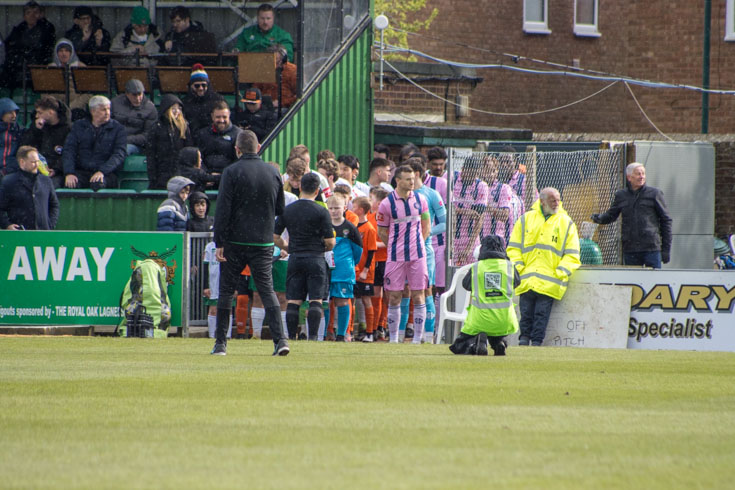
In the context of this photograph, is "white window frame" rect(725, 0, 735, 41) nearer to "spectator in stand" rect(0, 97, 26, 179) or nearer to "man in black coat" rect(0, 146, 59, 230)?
"spectator in stand" rect(0, 97, 26, 179)

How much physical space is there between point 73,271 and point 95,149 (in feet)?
9.39

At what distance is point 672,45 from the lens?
33.7 m

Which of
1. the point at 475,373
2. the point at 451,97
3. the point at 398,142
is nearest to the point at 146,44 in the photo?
the point at 398,142

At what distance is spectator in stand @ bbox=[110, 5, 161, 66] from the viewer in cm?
2152

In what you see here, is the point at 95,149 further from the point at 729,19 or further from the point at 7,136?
the point at 729,19

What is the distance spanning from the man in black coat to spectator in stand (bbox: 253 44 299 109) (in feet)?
16.3

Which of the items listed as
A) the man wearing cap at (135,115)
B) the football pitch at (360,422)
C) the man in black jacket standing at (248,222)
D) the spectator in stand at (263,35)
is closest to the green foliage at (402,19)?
the spectator in stand at (263,35)

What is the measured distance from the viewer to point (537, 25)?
108ft

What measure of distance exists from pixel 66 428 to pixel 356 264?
340 inches

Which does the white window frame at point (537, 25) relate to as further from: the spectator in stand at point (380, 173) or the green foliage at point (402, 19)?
the spectator in stand at point (380, 173)

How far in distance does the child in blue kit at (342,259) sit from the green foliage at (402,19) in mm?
13319

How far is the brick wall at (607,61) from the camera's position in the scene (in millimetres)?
A: 32062

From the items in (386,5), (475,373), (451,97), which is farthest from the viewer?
(386,5)

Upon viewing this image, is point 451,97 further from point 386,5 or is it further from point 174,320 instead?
point 174,320
